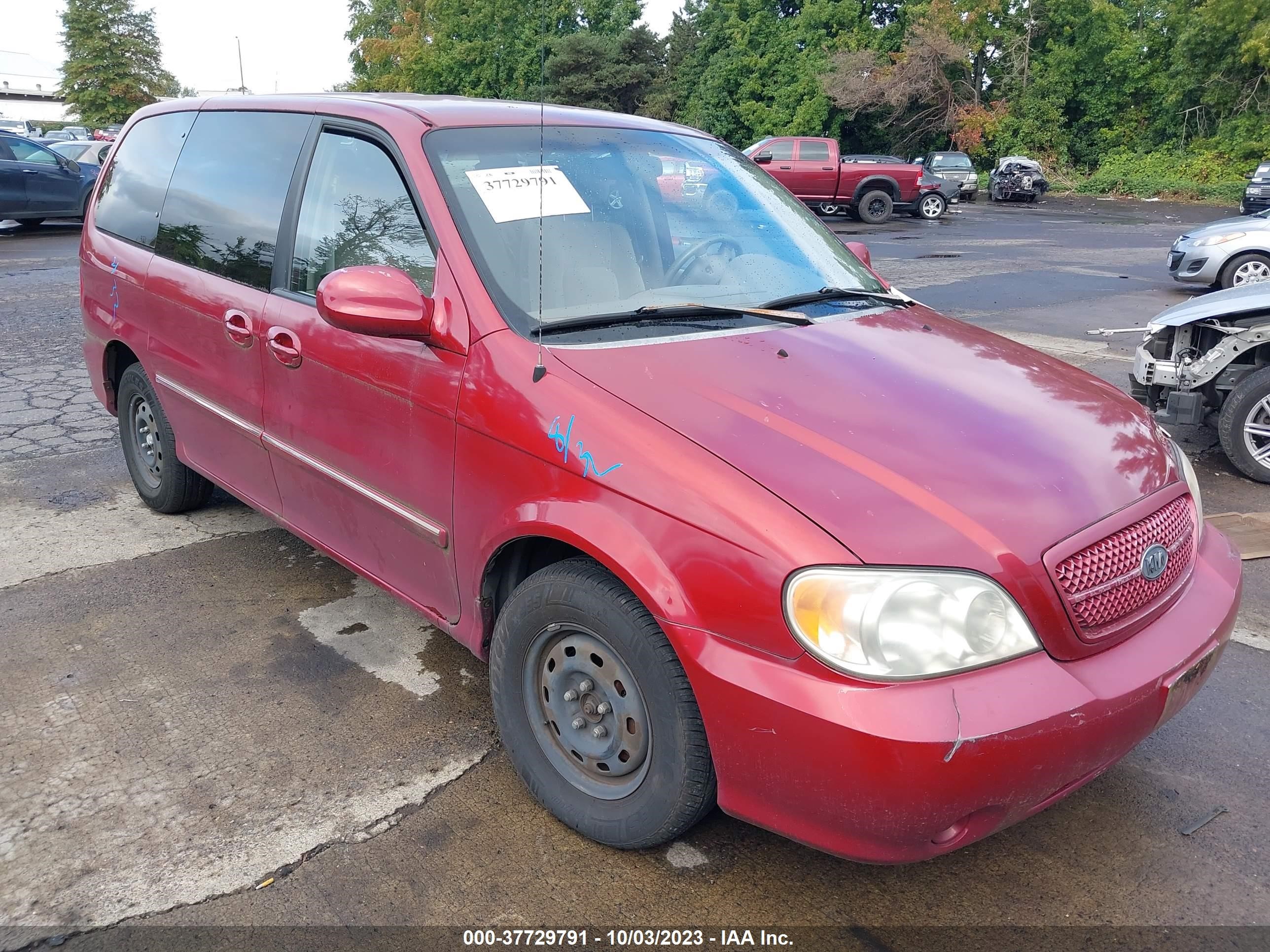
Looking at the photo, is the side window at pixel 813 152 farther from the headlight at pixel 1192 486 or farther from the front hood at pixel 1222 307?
the headlight at pixel 1192 486

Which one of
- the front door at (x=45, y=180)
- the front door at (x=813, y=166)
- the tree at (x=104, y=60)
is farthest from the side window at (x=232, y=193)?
the tree at (x=104, y=60)

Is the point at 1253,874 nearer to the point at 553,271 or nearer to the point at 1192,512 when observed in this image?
the point at 1192,512

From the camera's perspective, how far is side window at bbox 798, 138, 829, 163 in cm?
2352

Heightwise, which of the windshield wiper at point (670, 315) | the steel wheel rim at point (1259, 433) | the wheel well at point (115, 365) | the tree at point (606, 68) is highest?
the tree at point (606, 68)

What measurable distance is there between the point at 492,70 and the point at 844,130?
55.3 feet

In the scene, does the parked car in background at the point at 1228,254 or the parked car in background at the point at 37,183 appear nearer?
the parked car in background at the point at 1228,254

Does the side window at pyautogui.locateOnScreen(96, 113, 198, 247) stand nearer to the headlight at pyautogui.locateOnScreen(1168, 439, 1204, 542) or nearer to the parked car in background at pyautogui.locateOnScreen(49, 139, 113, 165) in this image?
the headlight at pyautogui.locateOnScreen(1168, 439, 1204, 542)

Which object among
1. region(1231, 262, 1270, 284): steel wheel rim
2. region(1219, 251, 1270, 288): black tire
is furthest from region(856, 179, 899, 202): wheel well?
region(1231, 262, 1270, 284): steel wheel rim

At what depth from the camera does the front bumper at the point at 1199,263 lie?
11508 millimetres

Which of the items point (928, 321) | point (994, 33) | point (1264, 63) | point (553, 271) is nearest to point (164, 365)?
point (553, 271)

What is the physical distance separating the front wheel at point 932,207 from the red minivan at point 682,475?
2317 centimetres

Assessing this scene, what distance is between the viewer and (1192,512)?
2.59m

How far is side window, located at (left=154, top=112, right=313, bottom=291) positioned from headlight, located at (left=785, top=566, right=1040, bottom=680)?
2.29 meters

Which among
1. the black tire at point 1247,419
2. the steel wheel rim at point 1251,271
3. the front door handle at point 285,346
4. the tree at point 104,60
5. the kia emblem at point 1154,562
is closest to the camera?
the kia emblem at point 1154,562
